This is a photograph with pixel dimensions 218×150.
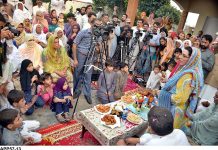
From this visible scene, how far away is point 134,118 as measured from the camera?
2.92 meters

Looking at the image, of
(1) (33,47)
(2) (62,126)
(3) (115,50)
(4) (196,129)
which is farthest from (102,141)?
(3) (115,50)

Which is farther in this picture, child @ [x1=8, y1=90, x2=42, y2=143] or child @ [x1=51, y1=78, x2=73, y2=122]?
child @ [x1=51, y1=78, x2=73, y2=122]

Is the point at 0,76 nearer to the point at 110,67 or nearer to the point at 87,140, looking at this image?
the point at 87,140

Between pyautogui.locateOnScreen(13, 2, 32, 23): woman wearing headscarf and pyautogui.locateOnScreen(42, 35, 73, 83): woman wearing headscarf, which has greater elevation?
pyautogui.locateOnScreen(13, 2, 32, 23): woman wearing headscarf

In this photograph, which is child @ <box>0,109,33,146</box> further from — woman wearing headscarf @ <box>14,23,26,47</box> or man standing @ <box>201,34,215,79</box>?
man standing @ <box>201,34,215,79</box>

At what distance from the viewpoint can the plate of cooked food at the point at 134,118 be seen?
288 cm

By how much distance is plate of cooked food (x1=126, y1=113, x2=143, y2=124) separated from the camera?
113 inches

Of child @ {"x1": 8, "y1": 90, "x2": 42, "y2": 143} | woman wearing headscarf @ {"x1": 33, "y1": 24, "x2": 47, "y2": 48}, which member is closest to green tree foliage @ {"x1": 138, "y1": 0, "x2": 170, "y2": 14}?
woman wearing headscarf @ {"x1": 33, "y1": 24, "x2": 47, "y2": 48}

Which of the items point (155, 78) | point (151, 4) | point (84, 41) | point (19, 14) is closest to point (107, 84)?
point (84, 41)

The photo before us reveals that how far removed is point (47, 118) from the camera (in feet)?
11.4

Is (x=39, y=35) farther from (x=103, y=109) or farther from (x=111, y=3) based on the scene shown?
(x=111, y=3)

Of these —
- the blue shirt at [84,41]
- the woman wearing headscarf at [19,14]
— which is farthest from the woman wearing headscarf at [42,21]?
the blue shirt at [84,41]

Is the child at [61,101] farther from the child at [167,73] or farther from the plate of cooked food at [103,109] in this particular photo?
the child at [167,73]

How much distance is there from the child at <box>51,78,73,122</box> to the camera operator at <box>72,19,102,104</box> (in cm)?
52
